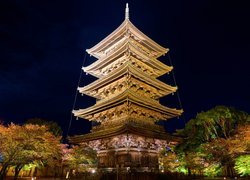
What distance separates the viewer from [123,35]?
80.2 feet

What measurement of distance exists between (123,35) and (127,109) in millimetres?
9510

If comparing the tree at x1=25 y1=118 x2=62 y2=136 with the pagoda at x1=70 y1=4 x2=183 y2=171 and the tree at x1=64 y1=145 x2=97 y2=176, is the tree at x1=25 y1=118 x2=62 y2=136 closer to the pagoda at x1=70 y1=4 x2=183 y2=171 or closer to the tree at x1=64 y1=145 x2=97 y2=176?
the pagoda at x1=70 y1=4 x2=183 y2=171

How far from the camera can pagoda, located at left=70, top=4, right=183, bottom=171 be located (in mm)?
18656

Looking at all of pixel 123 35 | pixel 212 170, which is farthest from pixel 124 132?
pixel 212 170

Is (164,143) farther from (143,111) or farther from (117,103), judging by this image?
(117,103)

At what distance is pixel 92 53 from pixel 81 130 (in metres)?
84.0

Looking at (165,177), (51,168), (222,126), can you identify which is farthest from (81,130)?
(165,177)

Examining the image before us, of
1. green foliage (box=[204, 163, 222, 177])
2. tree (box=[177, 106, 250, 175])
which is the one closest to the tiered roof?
tree (box=[177, 106, 250, 175])

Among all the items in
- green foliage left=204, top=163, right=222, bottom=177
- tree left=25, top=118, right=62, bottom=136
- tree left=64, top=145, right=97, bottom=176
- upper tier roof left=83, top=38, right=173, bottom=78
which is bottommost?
green foliage left=204, top=163, right=222, bottom=177

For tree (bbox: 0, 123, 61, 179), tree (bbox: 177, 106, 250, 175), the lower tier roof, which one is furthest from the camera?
tree (bbox: 177, 106, 250, 175)

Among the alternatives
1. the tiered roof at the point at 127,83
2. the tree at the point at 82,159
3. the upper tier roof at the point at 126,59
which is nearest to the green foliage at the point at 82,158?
the tree at the point at 82,159

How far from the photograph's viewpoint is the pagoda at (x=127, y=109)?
18.7m

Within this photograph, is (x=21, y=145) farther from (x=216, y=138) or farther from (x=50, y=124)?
(x=216, y=138)

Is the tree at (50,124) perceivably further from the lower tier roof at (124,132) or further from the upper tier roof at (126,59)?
the lower tier roof at (124,132)
